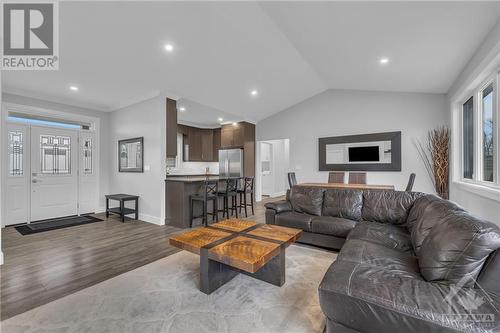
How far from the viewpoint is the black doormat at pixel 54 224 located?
4.12 metres

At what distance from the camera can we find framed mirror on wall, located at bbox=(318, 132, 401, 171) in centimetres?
537

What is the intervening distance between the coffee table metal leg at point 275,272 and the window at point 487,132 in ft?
10.0

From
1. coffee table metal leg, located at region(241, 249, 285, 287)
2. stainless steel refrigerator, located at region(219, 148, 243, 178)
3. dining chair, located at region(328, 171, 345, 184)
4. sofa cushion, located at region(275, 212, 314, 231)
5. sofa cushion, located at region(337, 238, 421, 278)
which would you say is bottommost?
coffee table metal leg, located at region(241, 249, 285, 287)

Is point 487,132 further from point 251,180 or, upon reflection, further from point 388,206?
point 251,180

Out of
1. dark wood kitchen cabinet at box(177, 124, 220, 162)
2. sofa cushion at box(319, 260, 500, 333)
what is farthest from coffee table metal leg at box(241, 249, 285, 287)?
dark wood kitchen cabinet at box(177, 124, 220, 162)

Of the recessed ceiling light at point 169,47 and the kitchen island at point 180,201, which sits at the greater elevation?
the recessed ceiling light at point 169,47

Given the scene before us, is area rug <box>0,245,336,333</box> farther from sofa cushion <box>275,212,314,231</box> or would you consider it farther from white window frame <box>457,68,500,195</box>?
white window frame <box>457,68,500,195</box>

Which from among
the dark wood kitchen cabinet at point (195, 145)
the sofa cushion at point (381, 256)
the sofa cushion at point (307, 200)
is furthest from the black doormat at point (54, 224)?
the sofa cushion at point (381, 256)

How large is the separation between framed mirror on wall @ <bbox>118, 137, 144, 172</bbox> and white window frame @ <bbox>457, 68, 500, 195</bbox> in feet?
18.9

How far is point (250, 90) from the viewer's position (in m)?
5.32

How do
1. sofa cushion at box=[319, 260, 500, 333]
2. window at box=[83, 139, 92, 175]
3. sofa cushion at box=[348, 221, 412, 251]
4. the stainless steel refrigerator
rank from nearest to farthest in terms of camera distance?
sofa cushion at box=[319, 260, 500, 333] → sofa cushion at box=[348, 221, 412, 251] → window at box=[83, 139, 92, 175] → the stainless steel refrigerator

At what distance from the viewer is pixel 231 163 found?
731cm

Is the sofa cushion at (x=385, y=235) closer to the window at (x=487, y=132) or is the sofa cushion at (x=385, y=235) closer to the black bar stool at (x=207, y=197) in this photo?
the window at (x=487, y=132)

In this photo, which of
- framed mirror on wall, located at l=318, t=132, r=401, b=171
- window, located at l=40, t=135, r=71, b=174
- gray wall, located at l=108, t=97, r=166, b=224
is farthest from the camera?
framed mirror on wall, located at l=318, t=132, r=401, b=171
